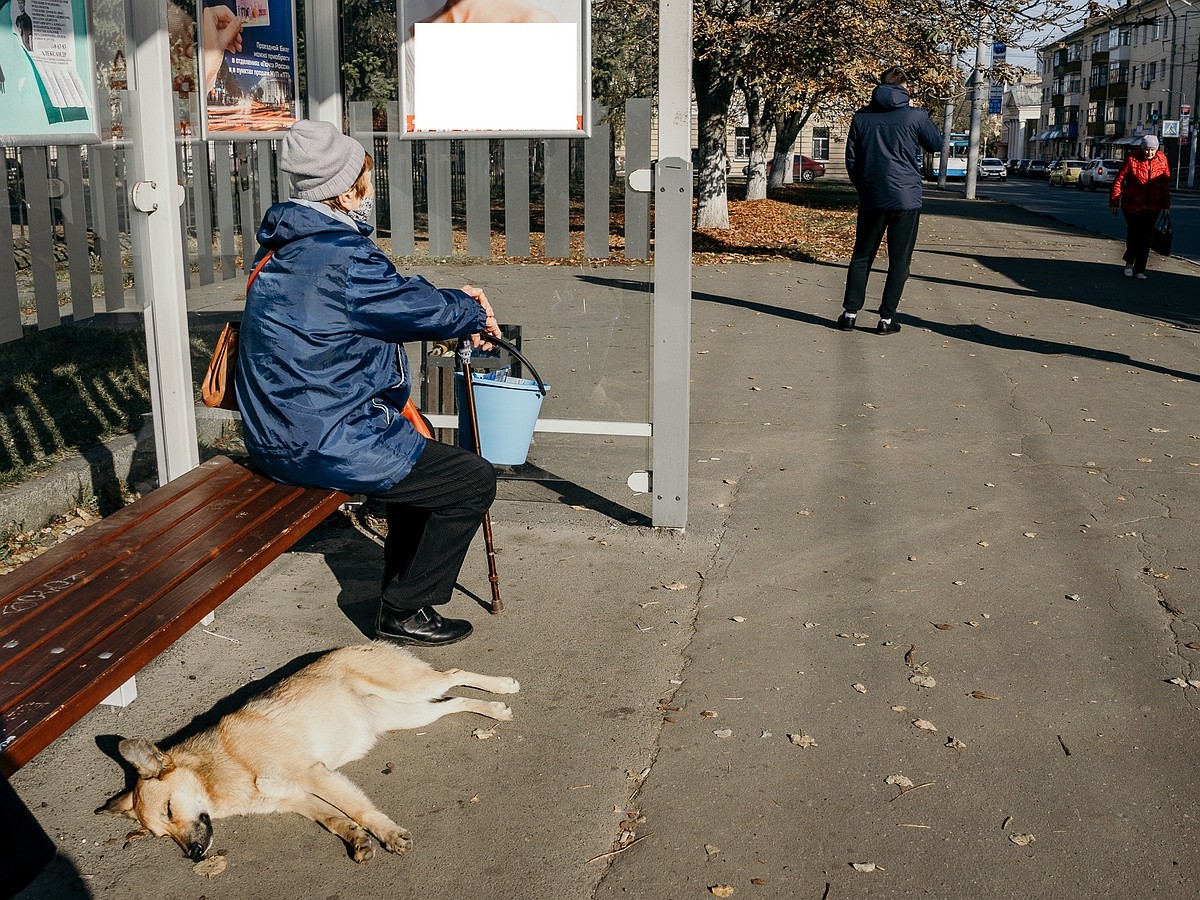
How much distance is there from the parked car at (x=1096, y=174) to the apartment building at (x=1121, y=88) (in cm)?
560


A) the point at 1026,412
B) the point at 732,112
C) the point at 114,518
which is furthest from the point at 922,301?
the point at 732,112

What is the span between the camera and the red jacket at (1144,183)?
14820 mm

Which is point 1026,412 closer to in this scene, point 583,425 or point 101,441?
point 583,425

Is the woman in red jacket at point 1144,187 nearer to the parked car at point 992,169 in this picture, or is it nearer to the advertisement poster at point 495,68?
the advertisement poster at point 495,68

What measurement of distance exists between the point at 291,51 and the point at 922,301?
9.24m

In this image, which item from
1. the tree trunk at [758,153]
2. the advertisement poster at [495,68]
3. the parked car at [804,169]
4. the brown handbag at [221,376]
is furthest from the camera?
the parked car at [804,169]

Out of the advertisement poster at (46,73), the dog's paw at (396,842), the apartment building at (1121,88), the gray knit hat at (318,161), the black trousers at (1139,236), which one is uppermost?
the apartment building at (1121,88)

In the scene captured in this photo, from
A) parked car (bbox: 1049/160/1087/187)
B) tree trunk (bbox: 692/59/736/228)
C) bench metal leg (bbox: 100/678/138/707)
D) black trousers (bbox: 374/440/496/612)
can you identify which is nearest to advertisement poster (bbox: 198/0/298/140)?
black trousers (bbox: 374/440/496/612)

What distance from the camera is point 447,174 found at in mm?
5652

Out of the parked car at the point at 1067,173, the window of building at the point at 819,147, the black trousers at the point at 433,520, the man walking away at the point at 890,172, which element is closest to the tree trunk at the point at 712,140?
the man walking away at the point at 890,172

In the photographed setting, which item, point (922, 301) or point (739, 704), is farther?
point (922, 301)

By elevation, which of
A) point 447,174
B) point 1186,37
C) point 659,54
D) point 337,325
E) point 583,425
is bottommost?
point 583,425

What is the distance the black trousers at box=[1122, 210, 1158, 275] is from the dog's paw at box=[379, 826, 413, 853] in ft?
46.4

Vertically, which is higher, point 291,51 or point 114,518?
point 291,51
